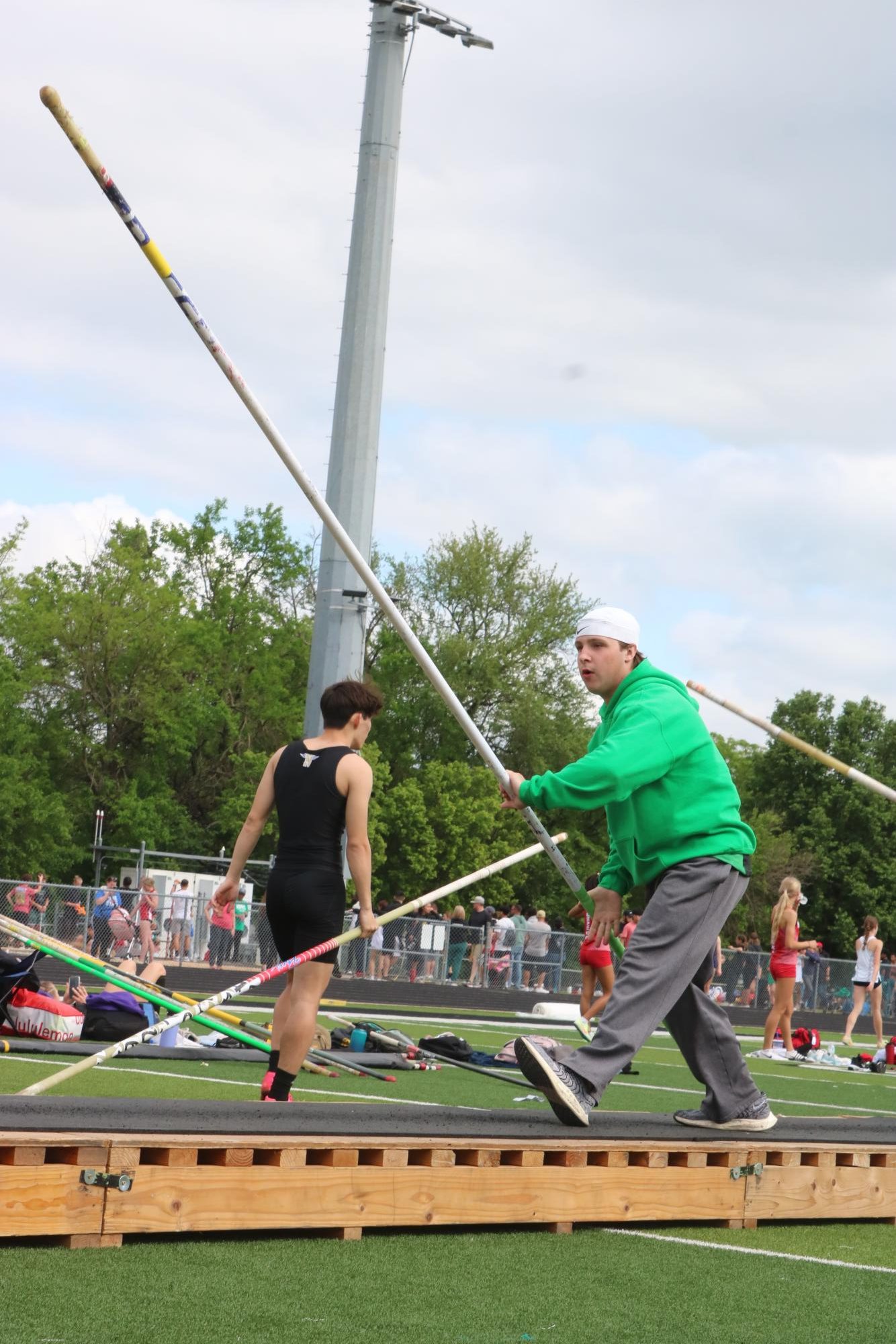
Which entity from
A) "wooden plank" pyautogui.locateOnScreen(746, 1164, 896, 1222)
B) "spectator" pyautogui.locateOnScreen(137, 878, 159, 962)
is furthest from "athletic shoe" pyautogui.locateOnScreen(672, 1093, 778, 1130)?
"spectator" pyautogui.locateOnScreen(137, 878, 159, 962)

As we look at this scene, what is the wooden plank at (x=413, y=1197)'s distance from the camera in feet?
17.1

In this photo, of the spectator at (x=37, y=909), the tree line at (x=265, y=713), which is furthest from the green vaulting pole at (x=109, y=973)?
the tree line at (x=265, y=713)

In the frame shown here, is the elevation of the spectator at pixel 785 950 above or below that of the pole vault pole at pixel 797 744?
below

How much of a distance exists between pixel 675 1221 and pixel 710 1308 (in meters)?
1.71

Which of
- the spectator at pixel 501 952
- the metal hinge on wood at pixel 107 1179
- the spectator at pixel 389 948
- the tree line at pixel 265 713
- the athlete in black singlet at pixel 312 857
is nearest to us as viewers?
the metal hinge on wood at pixel 107 1179

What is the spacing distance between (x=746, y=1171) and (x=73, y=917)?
21822 mm

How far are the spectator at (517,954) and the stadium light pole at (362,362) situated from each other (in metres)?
11.9

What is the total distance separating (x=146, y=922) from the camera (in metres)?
27.0

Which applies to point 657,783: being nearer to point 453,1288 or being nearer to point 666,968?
point 666,968

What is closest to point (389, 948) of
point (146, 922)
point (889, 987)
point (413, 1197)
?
point (146, 922)

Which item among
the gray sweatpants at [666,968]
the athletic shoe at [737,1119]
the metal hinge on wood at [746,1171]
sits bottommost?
the metal hinge on wood at [746,1171]

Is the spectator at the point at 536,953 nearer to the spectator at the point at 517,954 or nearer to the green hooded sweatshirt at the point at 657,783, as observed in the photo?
the spectator at the point at 517,954

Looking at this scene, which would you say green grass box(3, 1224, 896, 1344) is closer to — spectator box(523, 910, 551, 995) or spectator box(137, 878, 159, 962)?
spectator box(137, 878, 159, 962)

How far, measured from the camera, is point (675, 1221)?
6.57m
